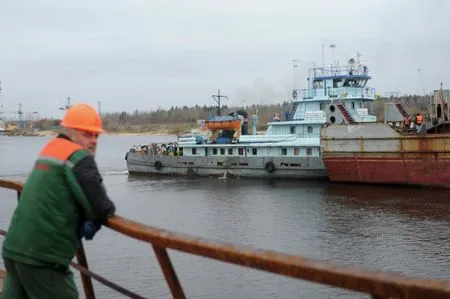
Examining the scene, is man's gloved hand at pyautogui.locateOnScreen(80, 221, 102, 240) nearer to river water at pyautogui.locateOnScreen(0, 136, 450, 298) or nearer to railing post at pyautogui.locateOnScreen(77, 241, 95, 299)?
railing post at pyautogui.locateOnScreen(77, 241, 95, 299)

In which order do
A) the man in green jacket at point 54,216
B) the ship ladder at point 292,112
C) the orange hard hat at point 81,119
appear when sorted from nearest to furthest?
the man in green jacket at point 54,216, the orange hard hat at point 81,119, the ship ladder at point 292,112

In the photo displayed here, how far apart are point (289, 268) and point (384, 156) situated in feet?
95.0

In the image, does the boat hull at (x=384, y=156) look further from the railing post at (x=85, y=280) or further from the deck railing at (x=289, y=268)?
the deck railing at (x=289, y=268)

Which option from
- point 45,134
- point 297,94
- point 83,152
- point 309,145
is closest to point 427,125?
point 309,145

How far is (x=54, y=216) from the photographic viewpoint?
9.45 feet

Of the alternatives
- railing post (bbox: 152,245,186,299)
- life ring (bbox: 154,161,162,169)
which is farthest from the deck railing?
life ring (bbox: 154,161,162,169)

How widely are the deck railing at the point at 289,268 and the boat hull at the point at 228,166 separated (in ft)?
104

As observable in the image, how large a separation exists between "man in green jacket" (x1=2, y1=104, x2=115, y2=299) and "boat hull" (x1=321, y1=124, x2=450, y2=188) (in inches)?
1074

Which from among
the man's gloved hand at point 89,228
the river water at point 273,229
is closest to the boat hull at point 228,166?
the river water at point 273,229

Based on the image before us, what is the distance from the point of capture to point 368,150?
30172 millimetres

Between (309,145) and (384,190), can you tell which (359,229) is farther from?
(309,145)

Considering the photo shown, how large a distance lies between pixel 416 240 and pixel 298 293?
6.84m

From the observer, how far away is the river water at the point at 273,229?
1384 cm

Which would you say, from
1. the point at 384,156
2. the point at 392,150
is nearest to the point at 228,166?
the point at 384,156
